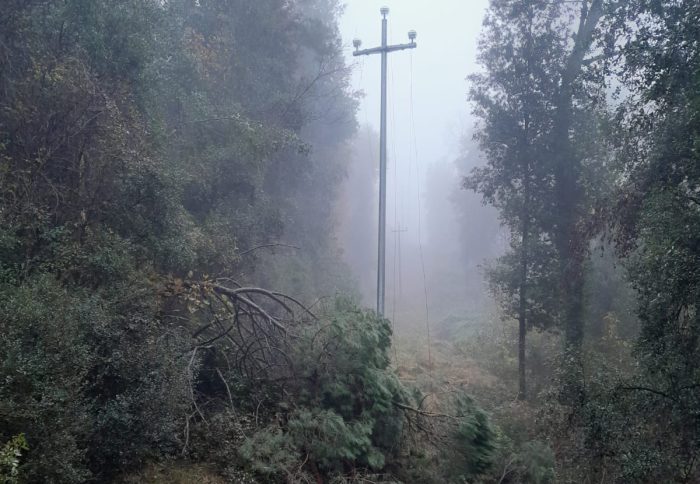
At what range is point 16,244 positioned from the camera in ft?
22.4

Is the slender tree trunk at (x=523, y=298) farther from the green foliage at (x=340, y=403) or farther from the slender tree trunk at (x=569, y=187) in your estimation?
the green foliage at (x=340, y=403)

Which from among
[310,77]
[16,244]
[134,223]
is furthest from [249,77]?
[16,244]

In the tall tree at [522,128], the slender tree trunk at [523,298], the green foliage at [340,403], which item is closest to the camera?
the green foliage at [340,403]

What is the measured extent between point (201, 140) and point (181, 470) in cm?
926

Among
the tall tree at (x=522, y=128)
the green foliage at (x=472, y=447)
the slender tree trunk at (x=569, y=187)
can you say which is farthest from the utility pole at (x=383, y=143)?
the green foliage at (x=472, y=447)

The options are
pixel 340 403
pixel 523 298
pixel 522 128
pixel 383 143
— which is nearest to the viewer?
pixel 340 403

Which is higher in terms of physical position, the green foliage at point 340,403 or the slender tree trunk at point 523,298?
the slender tree trunk at point 523,298

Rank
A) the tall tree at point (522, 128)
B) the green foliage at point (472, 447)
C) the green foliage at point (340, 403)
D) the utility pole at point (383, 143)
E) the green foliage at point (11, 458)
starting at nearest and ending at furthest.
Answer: the green foliage at point (11, 458) → the green foliage at point (340, 403) → the green foliage at point (472, 447) → the tall tree at point (522, 128) → the utility pole at point (383, 143)

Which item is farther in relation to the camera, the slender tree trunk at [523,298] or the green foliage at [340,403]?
the slender tree trunk at [523,298]

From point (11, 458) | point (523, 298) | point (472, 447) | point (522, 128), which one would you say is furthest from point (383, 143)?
point (11, 458)

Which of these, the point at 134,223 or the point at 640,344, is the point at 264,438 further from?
the point at 640,344

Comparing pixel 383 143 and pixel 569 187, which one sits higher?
pixel 383 143

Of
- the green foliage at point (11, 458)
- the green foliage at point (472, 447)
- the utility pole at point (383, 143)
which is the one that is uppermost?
the utility pole at point (383, 143)

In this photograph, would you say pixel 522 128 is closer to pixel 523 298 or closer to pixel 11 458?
pixel 523 298
